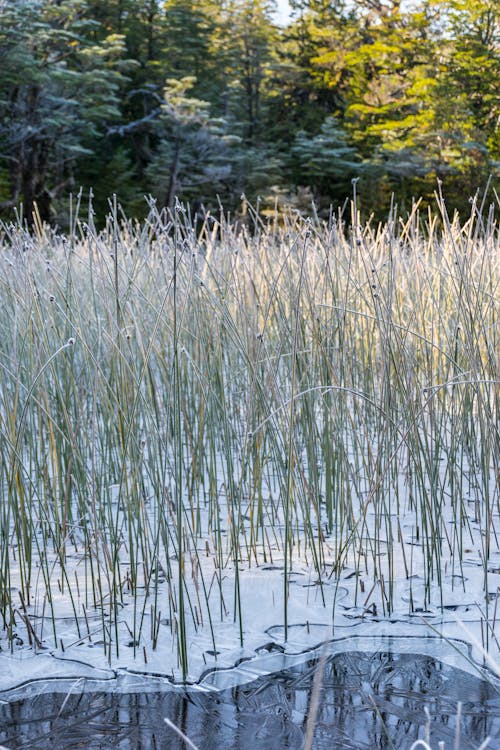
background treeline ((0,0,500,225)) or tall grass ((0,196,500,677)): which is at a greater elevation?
background treeline ((0,0,500,225))

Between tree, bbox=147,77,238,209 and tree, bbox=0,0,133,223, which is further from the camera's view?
tree, bbox=147,77,238,209

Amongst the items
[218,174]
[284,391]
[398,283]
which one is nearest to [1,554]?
[284,391]

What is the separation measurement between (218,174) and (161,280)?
39.8 feet

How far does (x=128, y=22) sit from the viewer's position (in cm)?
1662

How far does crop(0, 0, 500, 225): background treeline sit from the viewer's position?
13375mm

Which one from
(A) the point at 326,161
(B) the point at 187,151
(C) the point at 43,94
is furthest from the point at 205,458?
(A) the point at 326,161

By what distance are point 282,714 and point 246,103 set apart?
16.9 meters

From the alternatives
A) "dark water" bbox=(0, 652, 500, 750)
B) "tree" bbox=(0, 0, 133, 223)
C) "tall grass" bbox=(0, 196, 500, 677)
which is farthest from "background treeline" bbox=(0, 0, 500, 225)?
"dark water" bbox=(0, 652, 500, 750)

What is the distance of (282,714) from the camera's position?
126 centimetres

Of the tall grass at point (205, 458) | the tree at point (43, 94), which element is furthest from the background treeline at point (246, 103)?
the tall grass at point (205, 458)

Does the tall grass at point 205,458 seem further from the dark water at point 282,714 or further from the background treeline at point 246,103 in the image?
the background treeline at point 246,103

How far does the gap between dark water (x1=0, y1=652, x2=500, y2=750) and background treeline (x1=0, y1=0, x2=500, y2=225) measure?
12.5 metres

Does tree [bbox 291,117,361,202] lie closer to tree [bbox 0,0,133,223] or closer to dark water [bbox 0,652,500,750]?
tree [bbox 0,0,133,223]

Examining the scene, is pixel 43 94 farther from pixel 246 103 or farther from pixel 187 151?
pixel 246 103
